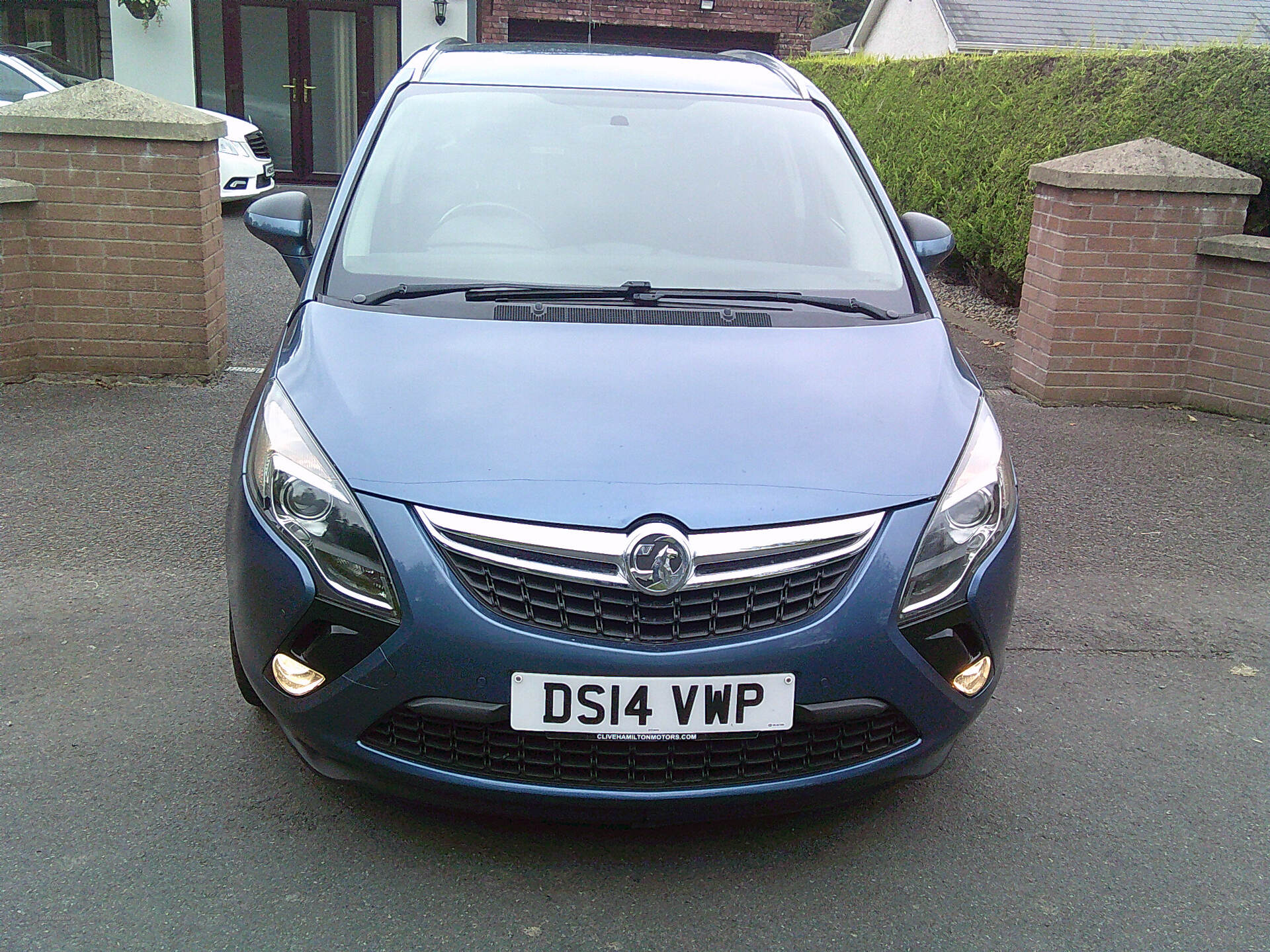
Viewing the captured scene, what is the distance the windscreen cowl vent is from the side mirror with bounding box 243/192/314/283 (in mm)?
933

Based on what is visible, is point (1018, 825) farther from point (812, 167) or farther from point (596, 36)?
point (596, 36)

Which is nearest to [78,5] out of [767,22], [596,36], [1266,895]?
[596,36]

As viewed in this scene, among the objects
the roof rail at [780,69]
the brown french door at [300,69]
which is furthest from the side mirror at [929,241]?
the brown french door at [300,69]

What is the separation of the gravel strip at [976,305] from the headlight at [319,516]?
6683 mm

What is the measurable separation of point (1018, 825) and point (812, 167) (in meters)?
2.03

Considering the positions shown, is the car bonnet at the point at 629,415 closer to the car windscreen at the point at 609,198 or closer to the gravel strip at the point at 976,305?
the car windscreen at the point at 609,198

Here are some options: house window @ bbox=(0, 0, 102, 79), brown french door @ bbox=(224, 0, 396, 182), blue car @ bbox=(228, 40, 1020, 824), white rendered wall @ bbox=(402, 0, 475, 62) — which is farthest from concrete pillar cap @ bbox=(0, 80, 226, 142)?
house window @ bbox=(0, 0, 102, 79)

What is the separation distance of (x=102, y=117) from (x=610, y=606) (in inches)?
188

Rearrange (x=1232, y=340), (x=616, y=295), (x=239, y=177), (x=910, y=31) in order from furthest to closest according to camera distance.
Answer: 1. (x=910, y=31)
2. (x=239, y=177)
3. (x=1232, y=340)
4. (x=616, y=295)

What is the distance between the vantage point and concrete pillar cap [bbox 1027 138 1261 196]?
6.14m

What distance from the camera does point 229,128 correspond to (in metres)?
12.1

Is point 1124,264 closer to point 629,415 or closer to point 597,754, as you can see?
point 629,415

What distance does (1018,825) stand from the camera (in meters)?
2.77

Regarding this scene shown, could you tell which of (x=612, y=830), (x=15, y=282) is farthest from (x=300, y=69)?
(x=612, y=830)
